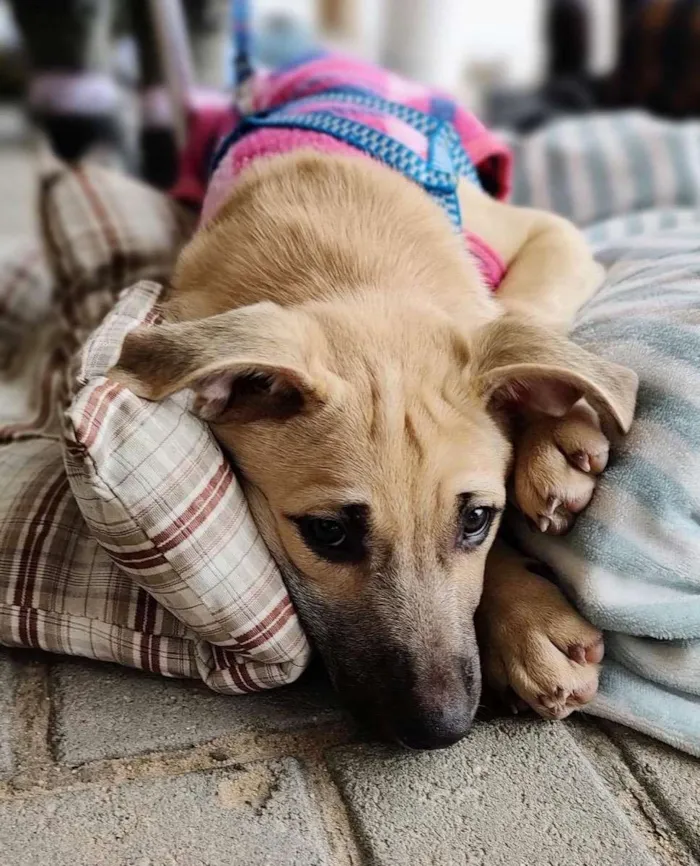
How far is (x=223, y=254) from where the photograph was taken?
2.14m

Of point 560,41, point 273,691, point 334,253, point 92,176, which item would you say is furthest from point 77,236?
point 560,41

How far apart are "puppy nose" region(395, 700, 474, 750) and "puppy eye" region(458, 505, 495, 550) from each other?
32 cm

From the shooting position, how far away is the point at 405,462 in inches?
65.2

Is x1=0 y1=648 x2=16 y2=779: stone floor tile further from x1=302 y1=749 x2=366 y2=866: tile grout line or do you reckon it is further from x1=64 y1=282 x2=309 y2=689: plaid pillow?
x1=302 y1=749 x2=366 y2=866: tile grout line

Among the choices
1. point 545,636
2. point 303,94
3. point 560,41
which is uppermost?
point 303,94

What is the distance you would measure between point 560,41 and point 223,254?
581cm

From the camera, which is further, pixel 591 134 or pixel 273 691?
pixel 591 134

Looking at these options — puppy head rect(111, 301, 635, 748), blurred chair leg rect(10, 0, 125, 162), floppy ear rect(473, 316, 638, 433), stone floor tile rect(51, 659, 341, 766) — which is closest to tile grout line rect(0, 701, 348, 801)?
stone floor tile rect(51, 659, 341, 766)

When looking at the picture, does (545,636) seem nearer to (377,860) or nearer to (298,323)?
(377,860)

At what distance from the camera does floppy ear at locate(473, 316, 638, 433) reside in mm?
1682

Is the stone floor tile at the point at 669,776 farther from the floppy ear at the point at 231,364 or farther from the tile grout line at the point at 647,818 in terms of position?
the floppy ear at the point at 231,364

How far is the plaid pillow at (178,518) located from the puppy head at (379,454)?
0.06 m

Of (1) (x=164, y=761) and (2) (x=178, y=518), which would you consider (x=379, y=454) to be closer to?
(2) (x=178, y=518)

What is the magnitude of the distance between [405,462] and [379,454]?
5cm
